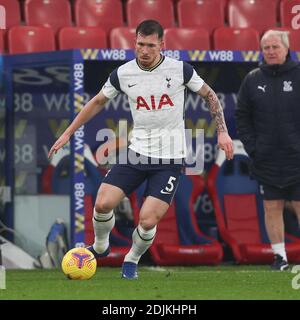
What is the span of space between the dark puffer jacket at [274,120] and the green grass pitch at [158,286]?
995mm

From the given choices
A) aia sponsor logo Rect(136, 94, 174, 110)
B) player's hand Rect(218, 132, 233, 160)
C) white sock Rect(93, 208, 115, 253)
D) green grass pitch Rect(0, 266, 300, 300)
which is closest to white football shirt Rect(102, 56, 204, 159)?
aia sponsor logo Rect(136, 94, 174, 110)

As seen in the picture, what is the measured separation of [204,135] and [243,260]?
1.52 metres

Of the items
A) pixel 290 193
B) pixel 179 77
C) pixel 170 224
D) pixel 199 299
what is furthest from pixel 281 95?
pixel 199 299

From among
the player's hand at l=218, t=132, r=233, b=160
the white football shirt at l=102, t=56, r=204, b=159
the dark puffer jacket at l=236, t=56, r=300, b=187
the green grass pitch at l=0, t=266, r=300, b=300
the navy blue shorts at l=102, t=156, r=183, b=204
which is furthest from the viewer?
the dark puffer jacket at l=236, t=56, r=300, b=187

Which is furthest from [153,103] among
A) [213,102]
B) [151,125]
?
[213,102]

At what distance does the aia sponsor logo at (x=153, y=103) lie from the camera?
9469 mm

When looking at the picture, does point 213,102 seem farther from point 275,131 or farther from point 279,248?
point 279,248

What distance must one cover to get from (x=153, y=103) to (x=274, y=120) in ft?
6.14

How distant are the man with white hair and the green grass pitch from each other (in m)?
0.60

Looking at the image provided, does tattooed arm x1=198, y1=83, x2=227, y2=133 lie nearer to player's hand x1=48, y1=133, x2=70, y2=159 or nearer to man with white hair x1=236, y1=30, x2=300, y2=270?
player's hand x1=48, y1=133, x2=70, y2=159

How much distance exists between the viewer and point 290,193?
11.0 m

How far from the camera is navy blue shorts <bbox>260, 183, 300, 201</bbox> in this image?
1094 cm

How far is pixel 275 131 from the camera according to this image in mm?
10969

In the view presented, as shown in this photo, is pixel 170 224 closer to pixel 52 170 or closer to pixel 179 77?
pixel 52 170
